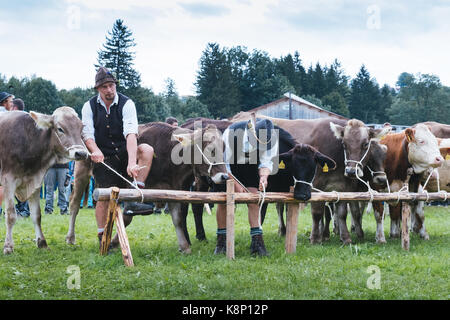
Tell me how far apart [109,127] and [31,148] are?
137cm

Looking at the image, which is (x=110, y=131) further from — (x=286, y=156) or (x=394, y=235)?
(x=394, y=235)

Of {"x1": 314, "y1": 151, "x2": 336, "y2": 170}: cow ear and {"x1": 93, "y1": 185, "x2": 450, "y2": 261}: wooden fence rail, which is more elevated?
{"x1": 314, "y1": 151, "x2": 336, "y2": 170}: cow ear

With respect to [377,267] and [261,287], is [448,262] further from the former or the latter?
[261,287]

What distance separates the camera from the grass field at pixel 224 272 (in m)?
5.34

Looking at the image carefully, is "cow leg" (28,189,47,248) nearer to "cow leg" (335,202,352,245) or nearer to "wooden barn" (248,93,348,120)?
"cow leg" (335,202,352,245)

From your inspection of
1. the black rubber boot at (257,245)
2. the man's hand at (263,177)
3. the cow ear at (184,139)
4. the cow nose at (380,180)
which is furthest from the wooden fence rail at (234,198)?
the cow ear at (184,139)

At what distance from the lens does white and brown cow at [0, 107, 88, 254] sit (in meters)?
7.95

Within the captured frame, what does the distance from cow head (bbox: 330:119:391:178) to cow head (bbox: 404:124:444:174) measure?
24.3 inches

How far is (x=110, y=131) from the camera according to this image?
7.84 metres

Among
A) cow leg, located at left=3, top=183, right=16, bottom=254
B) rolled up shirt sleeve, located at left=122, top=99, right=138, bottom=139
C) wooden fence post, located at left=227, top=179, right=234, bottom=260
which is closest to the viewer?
wooden fence post, located at left=227, top=179, right=234, bottom=260

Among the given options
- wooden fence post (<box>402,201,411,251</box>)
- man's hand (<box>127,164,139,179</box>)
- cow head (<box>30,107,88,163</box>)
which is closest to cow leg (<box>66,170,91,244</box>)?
cow head (<box>30,107,88,163</box>)

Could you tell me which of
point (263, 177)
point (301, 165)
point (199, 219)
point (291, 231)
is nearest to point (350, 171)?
point (301, 165)
